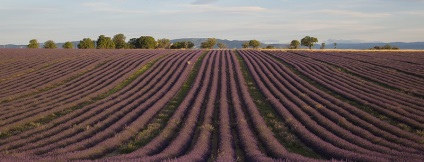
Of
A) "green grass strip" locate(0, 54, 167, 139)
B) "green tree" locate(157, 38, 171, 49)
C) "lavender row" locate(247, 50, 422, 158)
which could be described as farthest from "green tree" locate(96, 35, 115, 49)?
"lavender row" locate(247, 50, 422, 158)

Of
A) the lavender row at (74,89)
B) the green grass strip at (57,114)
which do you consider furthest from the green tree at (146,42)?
the green grass strip at (57,114)

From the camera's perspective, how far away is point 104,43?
300ft

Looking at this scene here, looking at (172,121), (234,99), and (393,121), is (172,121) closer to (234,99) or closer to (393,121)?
(234,99)

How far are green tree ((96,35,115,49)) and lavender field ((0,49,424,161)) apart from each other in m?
62.1

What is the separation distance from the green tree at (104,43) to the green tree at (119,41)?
119 inches

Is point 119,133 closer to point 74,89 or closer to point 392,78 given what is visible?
point 74,89

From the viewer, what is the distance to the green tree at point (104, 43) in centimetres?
9112

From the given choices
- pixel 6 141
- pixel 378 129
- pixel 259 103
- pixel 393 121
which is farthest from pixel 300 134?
pixel 6 141

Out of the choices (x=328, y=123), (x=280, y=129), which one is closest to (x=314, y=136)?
(x=280, y=129)

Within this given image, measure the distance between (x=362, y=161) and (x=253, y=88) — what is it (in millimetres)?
15446

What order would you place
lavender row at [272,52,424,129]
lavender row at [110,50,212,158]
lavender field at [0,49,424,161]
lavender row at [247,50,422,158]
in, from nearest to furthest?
1. lavender row at [110,50,212,158]
2. lavender field at [0,49,424,161]
3. lavender row at [247,50,422,158]
4. lavender row at [272,52,424,129]

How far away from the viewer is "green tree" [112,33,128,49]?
96.8 meters

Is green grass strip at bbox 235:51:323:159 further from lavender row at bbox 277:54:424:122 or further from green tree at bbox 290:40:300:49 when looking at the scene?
green tree at bbox 290:40:300:49

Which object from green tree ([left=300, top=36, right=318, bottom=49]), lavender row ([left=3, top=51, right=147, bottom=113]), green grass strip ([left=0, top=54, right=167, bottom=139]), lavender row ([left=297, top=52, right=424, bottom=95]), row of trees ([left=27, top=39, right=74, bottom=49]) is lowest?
green grass strip ([left=0, top=54, right=167, bottom=139])
